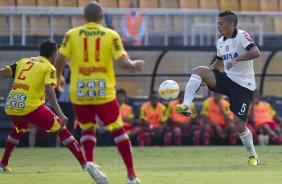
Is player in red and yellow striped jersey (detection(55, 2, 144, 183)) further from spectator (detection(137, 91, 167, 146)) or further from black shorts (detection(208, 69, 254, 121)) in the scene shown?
spectator (detection(137, 91, 167, 146))

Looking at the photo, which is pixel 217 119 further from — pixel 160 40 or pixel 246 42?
pixel 246 42

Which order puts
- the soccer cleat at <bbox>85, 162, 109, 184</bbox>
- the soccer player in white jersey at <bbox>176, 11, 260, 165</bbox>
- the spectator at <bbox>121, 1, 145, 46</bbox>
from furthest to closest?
the spectator at <bbox>121, 1, 145, 46</bbox>, the soccer player in white jersey at <bbox>176, 11, 260, 165</bbox>, the soccer cleat at <bbox>85, 162, 109, 184</bbox>

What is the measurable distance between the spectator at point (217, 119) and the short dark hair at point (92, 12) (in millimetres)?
12891

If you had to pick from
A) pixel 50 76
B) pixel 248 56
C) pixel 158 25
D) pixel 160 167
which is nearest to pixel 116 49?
pixel 50 76

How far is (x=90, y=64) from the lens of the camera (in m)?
10.9

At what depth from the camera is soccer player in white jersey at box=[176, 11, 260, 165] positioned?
14.7 m

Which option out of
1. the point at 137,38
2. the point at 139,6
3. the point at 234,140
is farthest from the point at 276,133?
the point at 139,6

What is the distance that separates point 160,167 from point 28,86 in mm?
2444

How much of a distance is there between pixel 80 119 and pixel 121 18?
43.8 ft

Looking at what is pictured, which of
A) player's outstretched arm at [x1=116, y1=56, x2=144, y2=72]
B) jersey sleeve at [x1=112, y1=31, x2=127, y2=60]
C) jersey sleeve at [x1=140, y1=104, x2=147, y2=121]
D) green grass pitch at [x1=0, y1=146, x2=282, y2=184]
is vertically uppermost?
jersey sleeve at [x1=112, y1=31, x2=127, y2=60]

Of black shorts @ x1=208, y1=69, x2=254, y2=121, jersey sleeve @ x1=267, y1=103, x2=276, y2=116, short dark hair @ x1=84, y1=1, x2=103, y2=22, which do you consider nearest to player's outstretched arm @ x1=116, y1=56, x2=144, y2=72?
short dark hair @ x1=84, y1=1, x2=103, y2=22

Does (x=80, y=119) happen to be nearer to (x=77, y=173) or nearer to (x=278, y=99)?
(x=77, y=173)

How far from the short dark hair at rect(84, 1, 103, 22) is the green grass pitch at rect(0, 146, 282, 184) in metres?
2.00

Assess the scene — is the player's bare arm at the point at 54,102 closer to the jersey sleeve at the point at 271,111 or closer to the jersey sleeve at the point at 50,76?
the jersey sleeve at the point at 50,76
